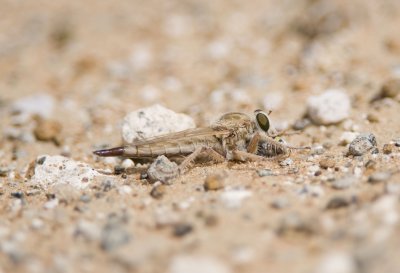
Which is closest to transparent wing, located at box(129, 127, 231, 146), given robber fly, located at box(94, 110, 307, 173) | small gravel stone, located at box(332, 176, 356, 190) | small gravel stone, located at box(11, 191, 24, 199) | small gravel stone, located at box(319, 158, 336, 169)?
robber fly, located at box(94, 110, 307, 173)

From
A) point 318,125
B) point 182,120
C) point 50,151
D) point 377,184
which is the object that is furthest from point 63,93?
point 377,184

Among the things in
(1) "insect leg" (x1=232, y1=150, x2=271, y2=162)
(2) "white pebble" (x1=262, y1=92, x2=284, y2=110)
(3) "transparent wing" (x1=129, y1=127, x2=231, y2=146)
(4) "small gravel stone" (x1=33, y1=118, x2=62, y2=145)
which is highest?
(2) "white pebble" (x1=262, y1=92, x2=284, y2=110)

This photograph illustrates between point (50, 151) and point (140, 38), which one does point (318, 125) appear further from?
point (140, 38)

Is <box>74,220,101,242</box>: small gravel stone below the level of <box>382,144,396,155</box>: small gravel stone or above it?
below

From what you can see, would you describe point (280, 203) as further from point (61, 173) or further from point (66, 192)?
point (61, 173)

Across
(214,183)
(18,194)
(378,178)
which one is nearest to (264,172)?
(214,183)

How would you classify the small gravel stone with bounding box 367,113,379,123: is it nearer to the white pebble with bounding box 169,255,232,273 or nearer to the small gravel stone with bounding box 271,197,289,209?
the small gravel stone with bounding box 271,197,289,209
